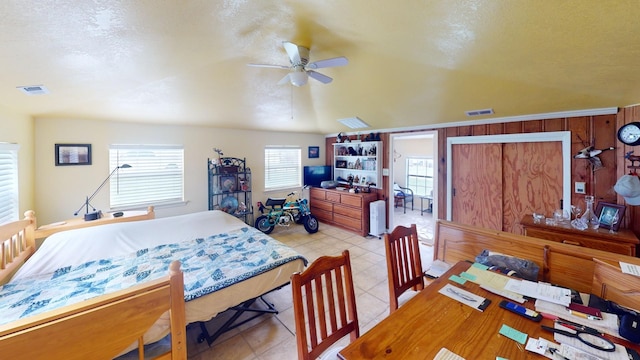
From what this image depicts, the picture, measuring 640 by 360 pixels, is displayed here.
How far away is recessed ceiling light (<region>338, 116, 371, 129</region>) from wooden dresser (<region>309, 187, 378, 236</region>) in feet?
4.64

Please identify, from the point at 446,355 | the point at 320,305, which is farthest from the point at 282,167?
the point at 446,355

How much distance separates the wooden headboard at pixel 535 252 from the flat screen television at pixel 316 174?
3951mm

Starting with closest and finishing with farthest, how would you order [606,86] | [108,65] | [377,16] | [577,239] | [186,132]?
[377,16]
[108,65]
[606,86]
[577,239]
[186,132]

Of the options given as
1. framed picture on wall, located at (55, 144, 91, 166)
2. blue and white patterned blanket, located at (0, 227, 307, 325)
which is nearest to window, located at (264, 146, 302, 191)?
blue and white patterned blanket, located at (0, 227, 307, 325)

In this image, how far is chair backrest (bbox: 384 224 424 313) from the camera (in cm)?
173

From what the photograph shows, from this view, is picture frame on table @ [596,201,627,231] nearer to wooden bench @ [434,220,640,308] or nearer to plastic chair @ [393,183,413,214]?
wooden bench @ [434,220,640,308]

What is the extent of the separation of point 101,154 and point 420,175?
24.5 feet

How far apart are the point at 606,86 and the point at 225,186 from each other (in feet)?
17.6

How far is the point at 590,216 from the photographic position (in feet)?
9.07

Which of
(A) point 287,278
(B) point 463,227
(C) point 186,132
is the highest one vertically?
(C) point 186,132

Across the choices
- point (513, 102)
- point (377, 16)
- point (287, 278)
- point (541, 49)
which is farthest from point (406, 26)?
point (287, 278)

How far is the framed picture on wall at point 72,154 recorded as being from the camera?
133 inches

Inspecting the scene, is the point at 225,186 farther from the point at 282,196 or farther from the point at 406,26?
the point at 406,26

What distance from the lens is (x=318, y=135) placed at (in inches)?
251
